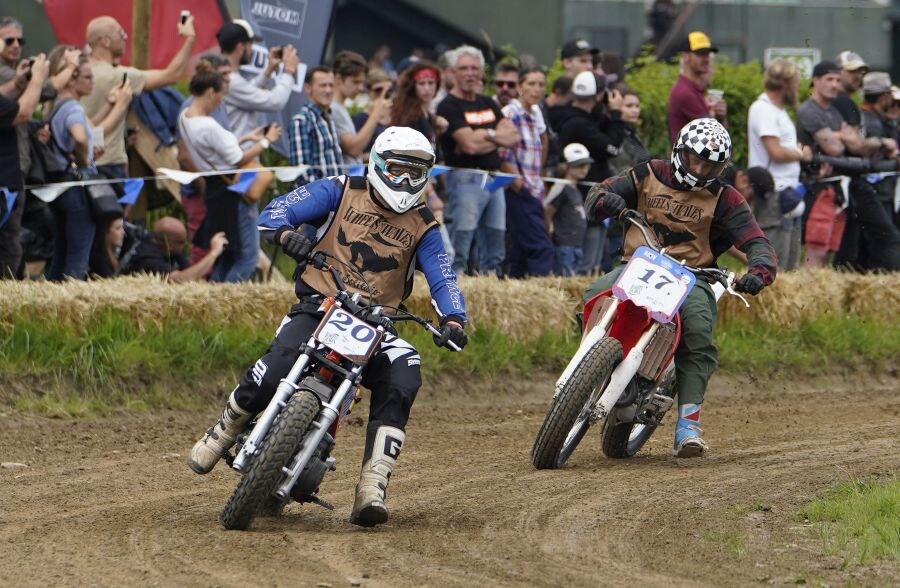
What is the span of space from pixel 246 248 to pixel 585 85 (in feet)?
11.7

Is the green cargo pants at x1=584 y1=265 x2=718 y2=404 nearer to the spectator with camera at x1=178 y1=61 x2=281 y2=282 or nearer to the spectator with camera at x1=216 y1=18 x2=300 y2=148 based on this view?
the spectator with camera at x1=178 y1=61 x2=281 y2=282

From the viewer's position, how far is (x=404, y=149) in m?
7.85

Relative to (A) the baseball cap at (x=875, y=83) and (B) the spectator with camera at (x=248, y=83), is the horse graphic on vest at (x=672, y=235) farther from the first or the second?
(A) the baseball cap at (x=875, y=83)

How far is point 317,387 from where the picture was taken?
24.3 feet

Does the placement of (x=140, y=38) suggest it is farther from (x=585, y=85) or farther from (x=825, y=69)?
(x=825, y=69)

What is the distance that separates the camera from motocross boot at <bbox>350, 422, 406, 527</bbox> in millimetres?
7477

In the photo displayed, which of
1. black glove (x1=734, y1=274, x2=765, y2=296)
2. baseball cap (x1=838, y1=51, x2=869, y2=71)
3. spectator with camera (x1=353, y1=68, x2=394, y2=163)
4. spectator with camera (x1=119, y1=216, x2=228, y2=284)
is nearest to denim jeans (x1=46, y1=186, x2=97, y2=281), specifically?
spectator with camera (x1=119, y1=216, x2=228, y2=284)

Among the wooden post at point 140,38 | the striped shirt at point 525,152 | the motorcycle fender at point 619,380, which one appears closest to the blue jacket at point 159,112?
the wooden post at point 140,38

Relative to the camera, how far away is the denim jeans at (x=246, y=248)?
12930 mm

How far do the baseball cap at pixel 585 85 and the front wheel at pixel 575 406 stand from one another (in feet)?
18.7

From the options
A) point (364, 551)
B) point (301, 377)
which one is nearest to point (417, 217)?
point (301, 377)

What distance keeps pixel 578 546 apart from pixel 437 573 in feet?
2.80

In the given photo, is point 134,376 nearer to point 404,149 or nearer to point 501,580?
point 404,149

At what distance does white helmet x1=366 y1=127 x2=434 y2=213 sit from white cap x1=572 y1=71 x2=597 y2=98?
6.68 m
